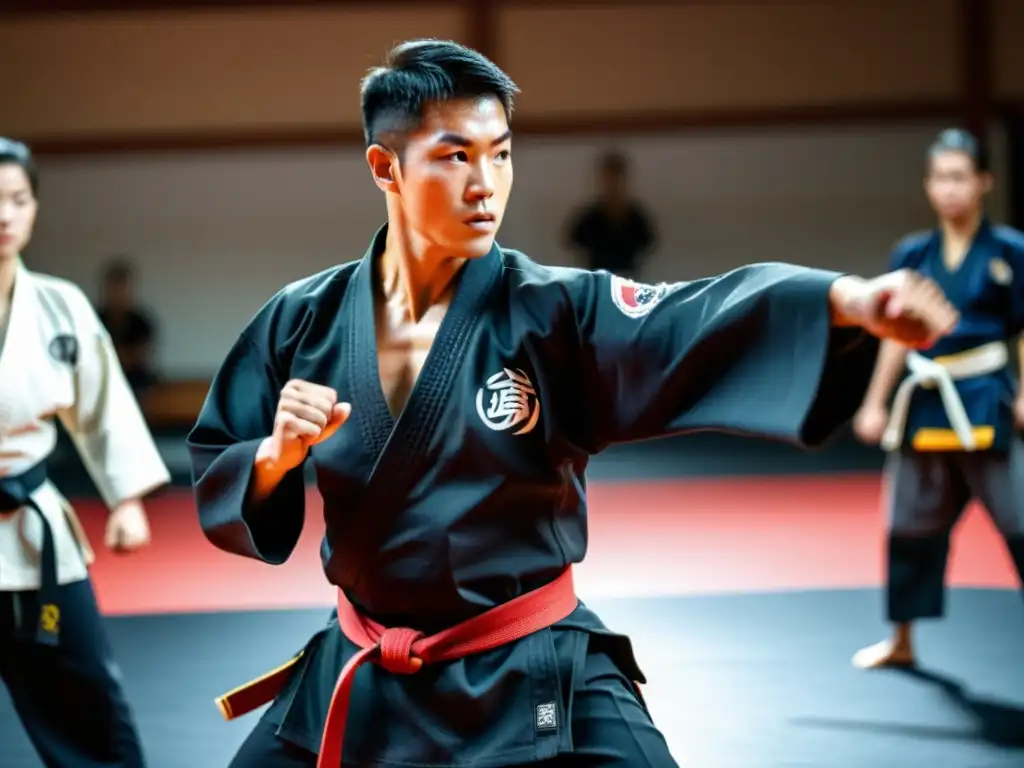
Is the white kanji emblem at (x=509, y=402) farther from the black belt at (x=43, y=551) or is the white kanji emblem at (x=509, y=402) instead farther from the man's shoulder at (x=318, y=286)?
the black belt at (x=43, y=551)

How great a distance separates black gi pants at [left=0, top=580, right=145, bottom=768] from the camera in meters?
2.53

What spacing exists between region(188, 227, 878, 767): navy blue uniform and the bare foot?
210cm

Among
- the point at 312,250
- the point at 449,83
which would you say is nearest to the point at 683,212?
the point at 312,250

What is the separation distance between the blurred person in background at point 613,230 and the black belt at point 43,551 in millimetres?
5691

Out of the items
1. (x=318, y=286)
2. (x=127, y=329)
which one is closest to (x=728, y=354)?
(x=318, y=286)

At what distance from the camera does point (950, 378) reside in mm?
3645

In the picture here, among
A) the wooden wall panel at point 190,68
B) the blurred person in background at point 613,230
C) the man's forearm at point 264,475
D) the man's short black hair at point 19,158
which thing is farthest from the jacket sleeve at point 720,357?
the wooden wall panel at point 190,68

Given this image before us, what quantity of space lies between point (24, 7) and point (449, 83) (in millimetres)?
7677

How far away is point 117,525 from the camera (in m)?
2.64

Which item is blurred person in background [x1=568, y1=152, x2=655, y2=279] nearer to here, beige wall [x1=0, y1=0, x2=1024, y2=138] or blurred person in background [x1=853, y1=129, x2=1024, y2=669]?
beige wall [x1=0, y1=0, x2=1024, y2=138]

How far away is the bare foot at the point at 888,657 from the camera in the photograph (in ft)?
12.1

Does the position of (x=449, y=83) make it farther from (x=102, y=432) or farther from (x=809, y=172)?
(x=809, y=172)

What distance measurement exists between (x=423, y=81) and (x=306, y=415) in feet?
1.54

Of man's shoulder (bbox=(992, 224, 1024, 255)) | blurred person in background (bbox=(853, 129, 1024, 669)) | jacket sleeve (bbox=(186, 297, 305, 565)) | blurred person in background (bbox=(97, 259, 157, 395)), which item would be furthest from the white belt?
blurred person in background (bbox=(97, 259, 157, 395))
